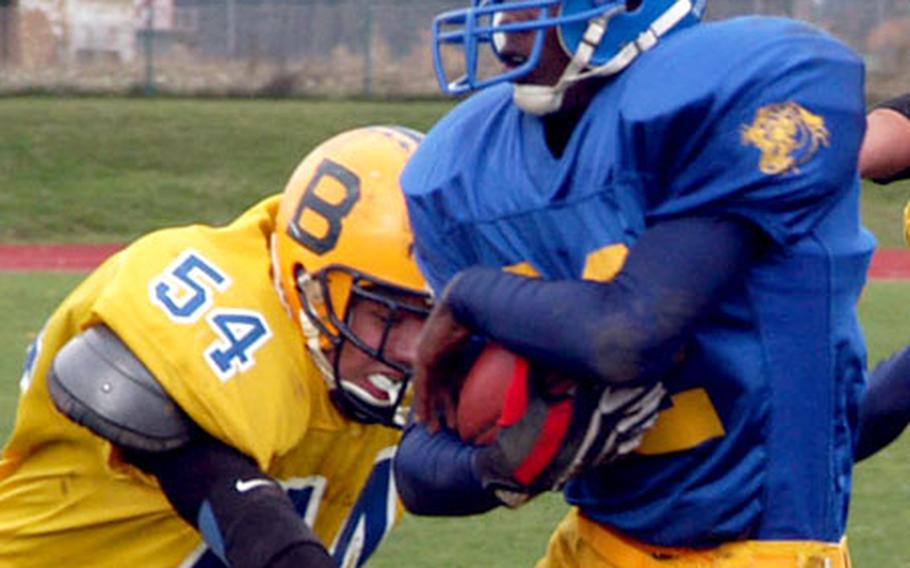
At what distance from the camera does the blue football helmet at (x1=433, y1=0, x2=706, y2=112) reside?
92.4 inches

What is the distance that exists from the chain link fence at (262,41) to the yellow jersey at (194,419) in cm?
1640

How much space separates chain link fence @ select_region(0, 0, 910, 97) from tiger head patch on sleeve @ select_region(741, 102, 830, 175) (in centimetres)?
1742

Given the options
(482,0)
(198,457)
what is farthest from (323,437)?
(482,0)

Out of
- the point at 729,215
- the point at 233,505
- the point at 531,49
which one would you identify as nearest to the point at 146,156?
the point at 233,505

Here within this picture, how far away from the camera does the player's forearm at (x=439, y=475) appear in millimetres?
2381

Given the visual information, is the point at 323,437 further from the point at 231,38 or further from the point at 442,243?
the point at 231,38

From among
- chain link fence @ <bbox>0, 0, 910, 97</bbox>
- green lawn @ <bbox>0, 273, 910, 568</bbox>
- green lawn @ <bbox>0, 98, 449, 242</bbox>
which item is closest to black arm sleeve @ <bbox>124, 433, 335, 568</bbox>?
green lawn @ <bbox>0, 273, 910, 568</bbox>

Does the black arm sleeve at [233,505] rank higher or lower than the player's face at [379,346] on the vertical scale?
lower

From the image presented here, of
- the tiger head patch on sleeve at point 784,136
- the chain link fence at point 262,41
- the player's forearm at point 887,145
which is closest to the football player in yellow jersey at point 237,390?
the player's forearm at point 887,145

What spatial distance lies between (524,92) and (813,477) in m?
0.59

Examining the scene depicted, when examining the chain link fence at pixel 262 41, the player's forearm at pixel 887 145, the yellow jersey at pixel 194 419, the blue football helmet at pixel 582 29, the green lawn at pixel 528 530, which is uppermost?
the blue football helmet at pixel 582 29

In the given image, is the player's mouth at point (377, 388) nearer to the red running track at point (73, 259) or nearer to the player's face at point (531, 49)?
the player's face at point (531, 49)

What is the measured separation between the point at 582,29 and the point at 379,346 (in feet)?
2.56

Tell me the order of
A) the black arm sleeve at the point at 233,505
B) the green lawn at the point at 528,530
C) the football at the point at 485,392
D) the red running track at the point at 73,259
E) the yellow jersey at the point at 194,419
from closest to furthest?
the football at the point at 485,392 < the black arm sleeve at the point at 233,505 < the yellow jersey at the point at 194,419 < the green lawn at the point at 528,530 < the red running track at the point at 73,259
